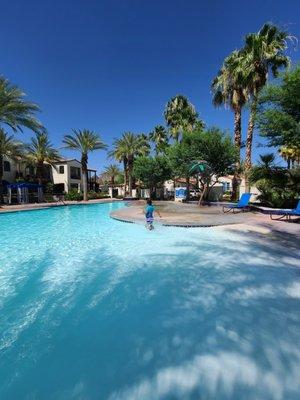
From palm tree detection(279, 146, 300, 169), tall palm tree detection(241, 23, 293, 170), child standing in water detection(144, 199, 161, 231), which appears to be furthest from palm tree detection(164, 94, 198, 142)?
child standing in water detection(144, 199, 161, 231)

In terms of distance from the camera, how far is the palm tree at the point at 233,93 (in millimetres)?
24125

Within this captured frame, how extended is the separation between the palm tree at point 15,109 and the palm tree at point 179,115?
56.1ft

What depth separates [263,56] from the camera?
21.2m

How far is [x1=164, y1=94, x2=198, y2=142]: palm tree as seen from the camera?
118 ft

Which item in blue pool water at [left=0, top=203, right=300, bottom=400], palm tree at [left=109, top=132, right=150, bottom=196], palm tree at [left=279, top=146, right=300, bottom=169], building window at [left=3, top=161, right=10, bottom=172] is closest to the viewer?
blue pool water at [left=0, top=203, right=300, bottom=400]

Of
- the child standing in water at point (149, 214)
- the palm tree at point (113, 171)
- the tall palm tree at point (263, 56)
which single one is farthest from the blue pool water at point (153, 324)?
the palm tree at point (113, 171)

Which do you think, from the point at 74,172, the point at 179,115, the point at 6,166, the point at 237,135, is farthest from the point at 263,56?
the point at 74,172

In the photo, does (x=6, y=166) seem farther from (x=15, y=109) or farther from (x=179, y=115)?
(x=179, y=115)

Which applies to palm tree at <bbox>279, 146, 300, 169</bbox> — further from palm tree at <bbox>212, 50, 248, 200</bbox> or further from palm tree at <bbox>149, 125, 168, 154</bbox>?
palm tree at <bbox>149, 125, 168, 154</bbox>

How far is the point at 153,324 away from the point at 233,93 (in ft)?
82.6

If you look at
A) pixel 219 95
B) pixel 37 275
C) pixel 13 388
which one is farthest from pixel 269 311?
pixel 219 95

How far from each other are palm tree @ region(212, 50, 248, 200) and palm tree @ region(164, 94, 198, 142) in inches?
321

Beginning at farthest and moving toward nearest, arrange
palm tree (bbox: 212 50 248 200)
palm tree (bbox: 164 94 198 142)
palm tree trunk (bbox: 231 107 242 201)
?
palm tree (bbox: 164 94 198 142) → palm tree trunk (bbox: 231 107 242 201) → palm tree (bbox: 212 50 248 200)

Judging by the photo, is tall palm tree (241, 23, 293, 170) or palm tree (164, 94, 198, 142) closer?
tall palm tree (241, 23, 293, 170)
